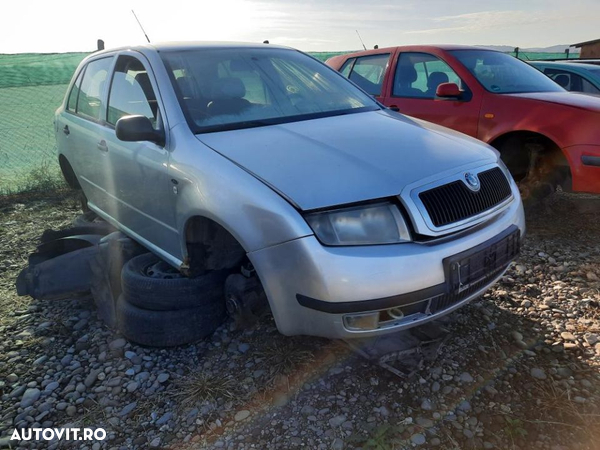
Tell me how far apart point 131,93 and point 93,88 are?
0.96 metres

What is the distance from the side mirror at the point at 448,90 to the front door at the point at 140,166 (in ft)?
9.42

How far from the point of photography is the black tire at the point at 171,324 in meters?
2.68

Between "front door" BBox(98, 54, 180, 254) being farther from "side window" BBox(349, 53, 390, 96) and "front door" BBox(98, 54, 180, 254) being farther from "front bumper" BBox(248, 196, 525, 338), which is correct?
"side window" BBox(349, 53, 390, 96)

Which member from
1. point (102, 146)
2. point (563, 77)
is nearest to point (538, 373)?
point (102, 146)

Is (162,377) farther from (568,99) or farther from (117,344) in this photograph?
(568,99)

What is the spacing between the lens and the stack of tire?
8.77 ft

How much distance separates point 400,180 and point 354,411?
1.11 m

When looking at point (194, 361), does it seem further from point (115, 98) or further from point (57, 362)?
point (115, 98)

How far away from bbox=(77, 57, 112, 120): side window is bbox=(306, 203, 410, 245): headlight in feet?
8.18

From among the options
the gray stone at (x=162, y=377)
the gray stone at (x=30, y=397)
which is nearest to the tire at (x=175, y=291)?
the gray stone at (x=162, y=377)

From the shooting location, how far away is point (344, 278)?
6.26 feet

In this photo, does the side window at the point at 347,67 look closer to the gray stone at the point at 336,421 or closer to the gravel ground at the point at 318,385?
the gravel ground at the point at 318,385

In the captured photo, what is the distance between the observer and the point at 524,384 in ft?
7.46

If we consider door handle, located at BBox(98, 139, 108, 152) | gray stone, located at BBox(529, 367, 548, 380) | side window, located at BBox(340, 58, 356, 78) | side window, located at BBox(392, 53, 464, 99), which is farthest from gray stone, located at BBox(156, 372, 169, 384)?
side window, located at BBox(340, 58, 356, 78)
